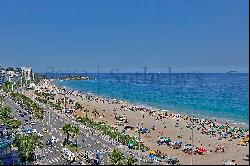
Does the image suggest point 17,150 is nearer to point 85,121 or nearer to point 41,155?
point 41,155

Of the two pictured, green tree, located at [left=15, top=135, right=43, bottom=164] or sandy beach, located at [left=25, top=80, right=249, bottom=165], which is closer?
green tree, located at [left=15, top=135, right=43, bottom=164]

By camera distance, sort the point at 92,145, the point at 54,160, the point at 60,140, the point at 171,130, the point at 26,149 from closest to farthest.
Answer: the point at 26,149
the point at 54,160
the point at 92,145
the point at 60,140
the point at 171,130

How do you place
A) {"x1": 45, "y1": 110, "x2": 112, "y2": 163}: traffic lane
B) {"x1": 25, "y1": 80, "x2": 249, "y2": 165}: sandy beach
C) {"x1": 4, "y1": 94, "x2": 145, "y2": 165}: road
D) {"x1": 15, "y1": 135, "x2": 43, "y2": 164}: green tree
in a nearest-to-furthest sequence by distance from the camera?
{"x1": 15, "y1": 135, "x2": 43, "y2": 164}: green tree
{"x1": 4, "y1": 94, "x2": 145, "y2": 165}: road
{"x1": 45, "y1": 110, "x2": 112, "y2": 163}: traffic lane
{"x1": 25, "y1": 80, "x2": 249, "y2": 165}: sandy beach

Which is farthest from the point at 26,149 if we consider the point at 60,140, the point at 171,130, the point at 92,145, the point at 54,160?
the point at 171,130

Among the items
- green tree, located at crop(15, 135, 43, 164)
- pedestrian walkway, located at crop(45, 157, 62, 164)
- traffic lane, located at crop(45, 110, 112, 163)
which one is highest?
green tree, located at crop(15, 135, 43, 164)

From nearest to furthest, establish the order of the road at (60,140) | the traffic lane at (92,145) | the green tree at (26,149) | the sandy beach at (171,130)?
the green tree at (26,149), the road at (60,140), the traffic lane at (92,145), the sandy beach at (171,130)

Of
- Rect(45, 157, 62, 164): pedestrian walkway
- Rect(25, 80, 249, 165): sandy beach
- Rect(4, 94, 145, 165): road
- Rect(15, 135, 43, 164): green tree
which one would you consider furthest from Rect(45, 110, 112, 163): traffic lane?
Rect(25, 80, 249, 165): sandy beach

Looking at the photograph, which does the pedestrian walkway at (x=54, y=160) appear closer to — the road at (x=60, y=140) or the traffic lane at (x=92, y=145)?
the road at (x=60, y=140)

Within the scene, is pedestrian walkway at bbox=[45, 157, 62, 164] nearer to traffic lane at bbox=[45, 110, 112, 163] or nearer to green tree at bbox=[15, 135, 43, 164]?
green tree at bbox=[15, 135, 43, 164]

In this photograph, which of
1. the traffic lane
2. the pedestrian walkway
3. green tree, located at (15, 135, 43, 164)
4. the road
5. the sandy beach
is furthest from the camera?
the sandy beach

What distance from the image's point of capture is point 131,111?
4001 inches

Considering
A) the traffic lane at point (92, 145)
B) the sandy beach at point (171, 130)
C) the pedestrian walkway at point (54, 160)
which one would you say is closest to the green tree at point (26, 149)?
the pedestrian walkway at point (54, 160)

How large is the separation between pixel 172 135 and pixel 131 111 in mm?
32100

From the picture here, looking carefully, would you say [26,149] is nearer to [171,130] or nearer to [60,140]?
[60,140]
